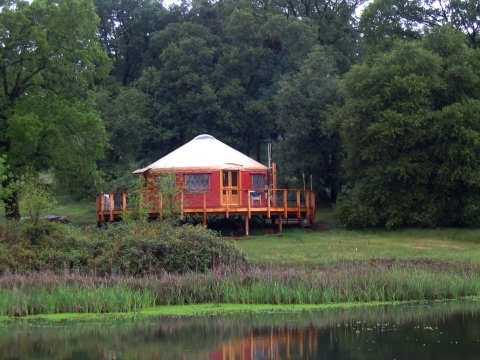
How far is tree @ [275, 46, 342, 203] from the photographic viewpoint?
109 feet

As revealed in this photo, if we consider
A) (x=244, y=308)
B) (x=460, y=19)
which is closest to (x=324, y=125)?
(x=460, y=19)

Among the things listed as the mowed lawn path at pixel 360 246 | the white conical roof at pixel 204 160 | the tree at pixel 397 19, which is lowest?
the mowed lawn path at pixel 360 246

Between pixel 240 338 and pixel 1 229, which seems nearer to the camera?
pixel 240 338

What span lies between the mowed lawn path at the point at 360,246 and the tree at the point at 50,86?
8.82m

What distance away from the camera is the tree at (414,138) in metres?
27.9

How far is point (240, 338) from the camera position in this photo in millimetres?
12984

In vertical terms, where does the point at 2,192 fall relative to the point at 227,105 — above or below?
below

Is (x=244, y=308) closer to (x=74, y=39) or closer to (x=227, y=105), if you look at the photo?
(x=74, y=39)

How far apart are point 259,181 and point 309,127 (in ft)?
11.9

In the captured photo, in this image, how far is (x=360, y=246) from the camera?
78.7ft

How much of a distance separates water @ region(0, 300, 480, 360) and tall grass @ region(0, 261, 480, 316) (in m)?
0.64

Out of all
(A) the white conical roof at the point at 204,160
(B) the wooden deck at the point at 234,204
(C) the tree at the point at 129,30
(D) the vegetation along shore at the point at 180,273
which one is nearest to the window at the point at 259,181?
(A) the white conical roof at the point at 204,160

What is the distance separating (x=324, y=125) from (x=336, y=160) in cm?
290

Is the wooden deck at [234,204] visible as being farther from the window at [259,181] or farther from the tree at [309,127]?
the tree at [309,127]
